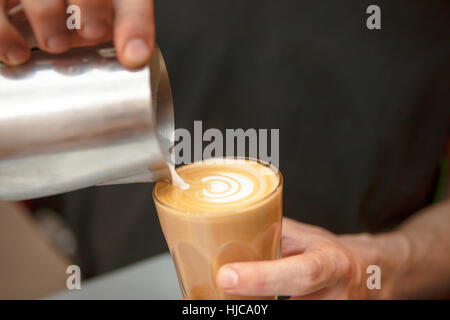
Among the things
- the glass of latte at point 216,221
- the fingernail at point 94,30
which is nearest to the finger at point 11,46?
the fingernail at point 94,30

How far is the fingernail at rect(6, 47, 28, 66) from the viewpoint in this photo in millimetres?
675

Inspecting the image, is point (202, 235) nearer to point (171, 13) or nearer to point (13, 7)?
point (13, 7)

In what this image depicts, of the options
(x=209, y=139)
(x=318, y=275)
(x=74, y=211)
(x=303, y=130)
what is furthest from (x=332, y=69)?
(x=74, y=211)

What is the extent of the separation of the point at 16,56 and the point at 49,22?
3.2 inches

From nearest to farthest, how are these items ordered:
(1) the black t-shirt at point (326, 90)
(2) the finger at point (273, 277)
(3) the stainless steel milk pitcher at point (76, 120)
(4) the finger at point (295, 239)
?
(3) the stainless steel milk pitcher at point (76, 120), (2) the finger at point (273, 277), (4) the finger at point (295, 239), (1) the black t-shirt at point (326, 90)

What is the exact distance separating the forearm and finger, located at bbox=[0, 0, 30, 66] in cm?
96

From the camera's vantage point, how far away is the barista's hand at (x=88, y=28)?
2.09 feet

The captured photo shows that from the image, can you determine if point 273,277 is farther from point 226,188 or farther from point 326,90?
point 326,90

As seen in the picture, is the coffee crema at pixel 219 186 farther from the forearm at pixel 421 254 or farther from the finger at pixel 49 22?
the forearm at pixel 421 254

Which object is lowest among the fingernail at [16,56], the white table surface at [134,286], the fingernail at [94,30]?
the white table surface at [134,286]

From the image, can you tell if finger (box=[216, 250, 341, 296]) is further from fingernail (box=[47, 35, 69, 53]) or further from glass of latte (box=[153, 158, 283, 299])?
fingernail (box=[47, 35, 69, 53])

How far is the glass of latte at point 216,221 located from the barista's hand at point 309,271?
0.05 m

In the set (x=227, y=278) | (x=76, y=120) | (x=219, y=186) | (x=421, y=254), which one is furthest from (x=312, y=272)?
(x=421, y=254)

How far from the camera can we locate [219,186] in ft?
2.87
